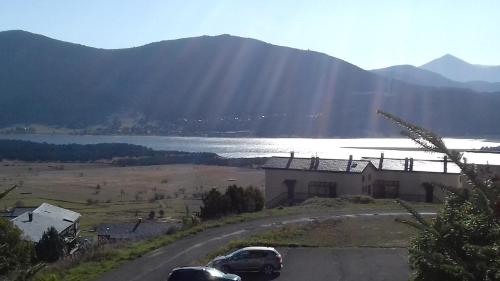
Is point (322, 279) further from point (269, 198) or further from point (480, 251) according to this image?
point (269, 198)

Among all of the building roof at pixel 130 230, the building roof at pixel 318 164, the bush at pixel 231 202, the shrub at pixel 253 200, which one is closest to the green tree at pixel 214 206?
the bush at pixel 231 202

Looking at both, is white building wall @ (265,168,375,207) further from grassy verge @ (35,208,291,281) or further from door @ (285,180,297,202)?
grassy verge @ (35,208,291,281)

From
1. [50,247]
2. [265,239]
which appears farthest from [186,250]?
[50,247]

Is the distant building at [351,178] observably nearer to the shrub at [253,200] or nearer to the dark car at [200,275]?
the shrub at [253,200]

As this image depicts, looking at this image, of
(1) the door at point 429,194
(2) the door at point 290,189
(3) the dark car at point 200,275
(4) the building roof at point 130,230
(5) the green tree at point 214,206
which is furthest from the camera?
(2) the door at point 290,189

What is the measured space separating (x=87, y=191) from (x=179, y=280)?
196 ft

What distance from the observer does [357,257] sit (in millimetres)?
21516

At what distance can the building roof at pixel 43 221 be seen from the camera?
3288cm

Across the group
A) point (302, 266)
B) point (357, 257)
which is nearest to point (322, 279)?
point (302, 266)

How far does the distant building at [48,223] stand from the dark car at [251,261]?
1546cm

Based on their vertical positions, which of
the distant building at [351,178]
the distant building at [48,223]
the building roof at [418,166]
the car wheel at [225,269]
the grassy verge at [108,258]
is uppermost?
the building roof at [418,166]

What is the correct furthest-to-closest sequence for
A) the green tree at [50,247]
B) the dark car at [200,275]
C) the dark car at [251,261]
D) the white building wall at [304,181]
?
the white building wall at [304,181]
the green tree at [50,247]
the dark car at [251,261]
the dark car at [200,275]

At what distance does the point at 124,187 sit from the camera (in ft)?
263

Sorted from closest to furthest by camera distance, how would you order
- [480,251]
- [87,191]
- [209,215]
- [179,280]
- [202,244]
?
1. [480,251]
2. [179,280]
3. [202,244]
4. [209,215]
5. [87,191]
